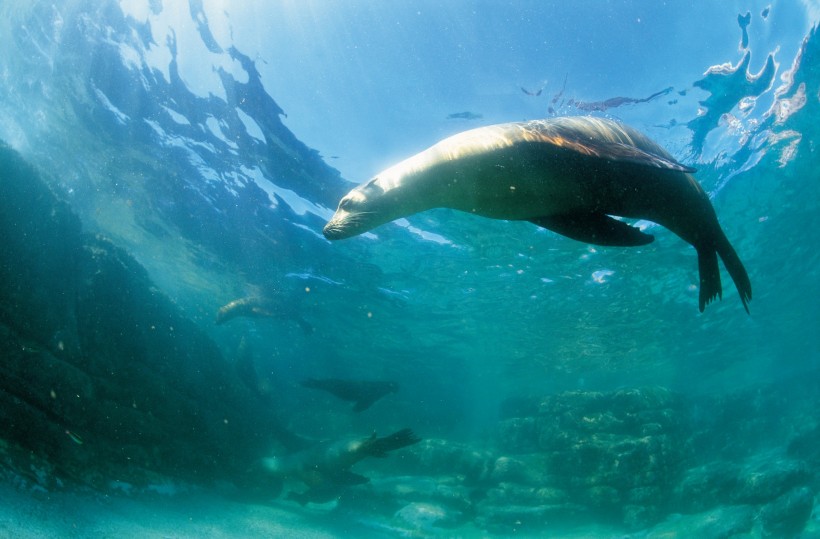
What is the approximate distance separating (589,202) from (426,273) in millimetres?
13682

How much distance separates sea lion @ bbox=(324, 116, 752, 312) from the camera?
269 centimetres

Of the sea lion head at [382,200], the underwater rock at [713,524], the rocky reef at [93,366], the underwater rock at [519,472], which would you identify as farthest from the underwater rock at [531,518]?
the sea lion head at [382,200]

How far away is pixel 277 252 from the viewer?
56.3ft

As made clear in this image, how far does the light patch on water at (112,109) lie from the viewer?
38.0 ft

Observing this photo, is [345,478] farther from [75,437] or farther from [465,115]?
[465,115]

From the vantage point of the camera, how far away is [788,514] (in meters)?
11.6

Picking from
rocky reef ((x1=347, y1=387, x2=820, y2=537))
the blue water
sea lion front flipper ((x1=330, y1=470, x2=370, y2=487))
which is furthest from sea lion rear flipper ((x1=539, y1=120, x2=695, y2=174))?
rocky reef ((x1=347, y1=387, x2=820, y2=537))

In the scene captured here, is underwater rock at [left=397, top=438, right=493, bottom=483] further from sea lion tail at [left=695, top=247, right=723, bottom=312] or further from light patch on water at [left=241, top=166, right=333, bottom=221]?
sea lion tail at [left=695, top=247, right=723, bottom=312]

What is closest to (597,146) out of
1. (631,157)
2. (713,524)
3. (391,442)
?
(631,157)

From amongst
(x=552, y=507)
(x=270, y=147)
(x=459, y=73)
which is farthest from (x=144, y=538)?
(x=552, y=507)

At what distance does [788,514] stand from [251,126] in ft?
59.0

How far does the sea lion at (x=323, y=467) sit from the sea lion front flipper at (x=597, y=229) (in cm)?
933

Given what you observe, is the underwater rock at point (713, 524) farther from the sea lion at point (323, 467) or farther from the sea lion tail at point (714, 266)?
the sea lion tail at point (714, 266)

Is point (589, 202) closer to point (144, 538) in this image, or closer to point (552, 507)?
point (144, 538)
